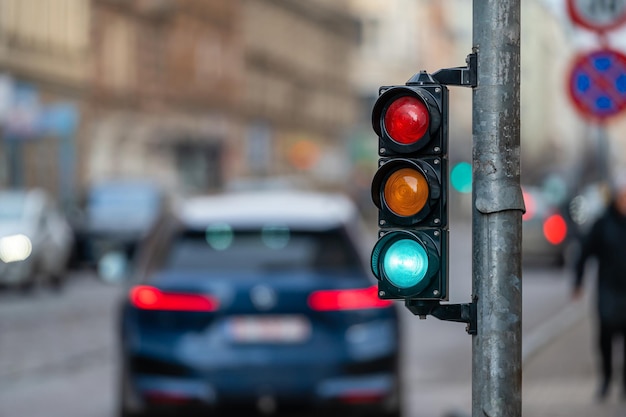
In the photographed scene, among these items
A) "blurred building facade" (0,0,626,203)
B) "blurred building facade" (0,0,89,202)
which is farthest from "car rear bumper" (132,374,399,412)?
"blurred building facade" (0,0,89,202)

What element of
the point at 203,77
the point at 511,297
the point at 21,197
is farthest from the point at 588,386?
the point at 203,77

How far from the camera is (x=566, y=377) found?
1369 centimetres

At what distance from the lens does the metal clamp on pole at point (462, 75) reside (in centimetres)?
505

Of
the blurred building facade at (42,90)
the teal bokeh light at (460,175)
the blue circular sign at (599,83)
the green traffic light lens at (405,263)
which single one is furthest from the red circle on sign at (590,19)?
the blurred building facade at (42,90)

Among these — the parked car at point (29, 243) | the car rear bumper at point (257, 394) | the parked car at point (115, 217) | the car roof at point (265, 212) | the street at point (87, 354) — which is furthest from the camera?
the parked car at point (115, 217)

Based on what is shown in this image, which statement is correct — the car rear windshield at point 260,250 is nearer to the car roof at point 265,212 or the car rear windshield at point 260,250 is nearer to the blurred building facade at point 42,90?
the car roof at point 265,212

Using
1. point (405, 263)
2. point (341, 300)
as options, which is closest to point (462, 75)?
point (405, 263)

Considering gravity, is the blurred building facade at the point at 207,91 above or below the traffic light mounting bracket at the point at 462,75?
above

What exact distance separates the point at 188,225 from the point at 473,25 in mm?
5004

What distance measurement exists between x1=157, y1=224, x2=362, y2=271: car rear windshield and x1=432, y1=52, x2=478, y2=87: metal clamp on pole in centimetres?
468

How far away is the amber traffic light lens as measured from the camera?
497 cm

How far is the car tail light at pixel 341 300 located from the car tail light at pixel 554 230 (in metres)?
26.4

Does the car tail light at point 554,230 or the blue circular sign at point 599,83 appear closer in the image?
the blue circular sign at point 599,83

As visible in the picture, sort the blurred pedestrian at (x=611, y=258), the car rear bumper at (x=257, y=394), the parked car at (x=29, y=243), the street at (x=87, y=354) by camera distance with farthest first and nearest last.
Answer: the parked car at (x=29, y=243) < the street at (x=87, y=354) < the blurred pedestrian at (x=611, y=258) < the car rear bumper at (x=257, y=394)
